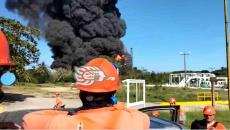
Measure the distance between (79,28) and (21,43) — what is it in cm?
5666

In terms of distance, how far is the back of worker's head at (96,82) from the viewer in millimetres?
2961

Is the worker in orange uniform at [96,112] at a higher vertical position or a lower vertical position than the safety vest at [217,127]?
higher

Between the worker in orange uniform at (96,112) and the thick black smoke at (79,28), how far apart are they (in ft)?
257

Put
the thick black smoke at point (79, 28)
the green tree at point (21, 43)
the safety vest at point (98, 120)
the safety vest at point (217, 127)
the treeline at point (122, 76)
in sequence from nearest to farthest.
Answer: the safety vest at point (98, 120)
the safety vest at point (217, 127)
the green tree at point (21, 43)
the treeline at point (122, 76)
the thick black smoke at point (79, 28)

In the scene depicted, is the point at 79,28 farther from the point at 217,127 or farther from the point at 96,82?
the point at 96,82

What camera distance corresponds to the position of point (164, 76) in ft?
332

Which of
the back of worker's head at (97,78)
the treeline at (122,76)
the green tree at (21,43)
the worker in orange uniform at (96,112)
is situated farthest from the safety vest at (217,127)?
the treeline at (122,76)

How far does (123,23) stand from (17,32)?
61.5m

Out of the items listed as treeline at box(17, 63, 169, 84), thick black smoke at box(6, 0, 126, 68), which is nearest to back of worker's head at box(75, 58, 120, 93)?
treeline at box(17, 63, 169, 84)

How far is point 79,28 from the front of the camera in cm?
8844

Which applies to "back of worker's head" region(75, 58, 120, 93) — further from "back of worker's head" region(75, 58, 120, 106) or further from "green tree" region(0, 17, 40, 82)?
"green tree" region(0, 17, 40, 82)

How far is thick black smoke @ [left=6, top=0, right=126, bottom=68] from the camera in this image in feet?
276

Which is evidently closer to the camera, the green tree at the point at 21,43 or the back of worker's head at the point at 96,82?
the back of worker's head at the point at 96,82

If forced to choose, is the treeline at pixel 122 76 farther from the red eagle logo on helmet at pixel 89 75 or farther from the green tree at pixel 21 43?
the red eagle logo on helmet at pixel 89 75
